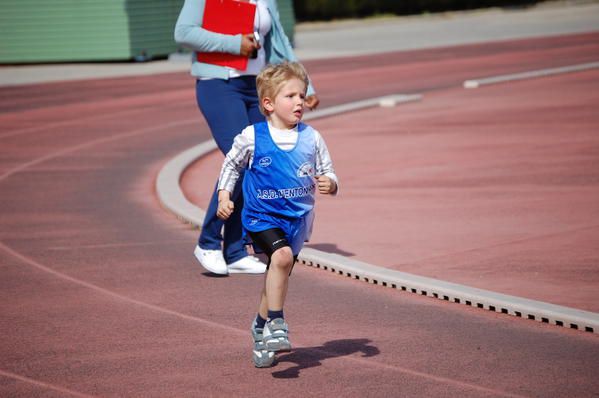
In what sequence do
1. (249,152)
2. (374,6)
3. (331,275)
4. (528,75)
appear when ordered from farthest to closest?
(374,6) → (528,75) → (331,275) → (249,152)

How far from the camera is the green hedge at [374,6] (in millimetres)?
45938

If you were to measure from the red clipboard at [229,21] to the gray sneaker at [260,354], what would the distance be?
272 cm

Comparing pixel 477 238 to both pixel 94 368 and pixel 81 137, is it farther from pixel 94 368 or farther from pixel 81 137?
pixel 81 137

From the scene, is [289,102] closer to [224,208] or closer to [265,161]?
[265,161]

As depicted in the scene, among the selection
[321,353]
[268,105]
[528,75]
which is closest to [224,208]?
[268,105]

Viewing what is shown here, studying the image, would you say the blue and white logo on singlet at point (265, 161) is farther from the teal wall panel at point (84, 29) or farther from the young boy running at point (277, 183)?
the teal wall panel at point (84, 29)

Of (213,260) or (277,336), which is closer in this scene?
(277,336)

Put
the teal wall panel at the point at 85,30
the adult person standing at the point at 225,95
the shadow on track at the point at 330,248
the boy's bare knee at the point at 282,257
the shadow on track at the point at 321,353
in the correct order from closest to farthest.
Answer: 1. the boy's bare knee at the point at 282,257
2. the shadow on track at the point at 321,353
3. the adult person standing at the point at 225,95
4. the shadow on track at the point at 330,248
5. the teal wall panel at the point at 85,30

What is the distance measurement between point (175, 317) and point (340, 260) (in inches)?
59.7

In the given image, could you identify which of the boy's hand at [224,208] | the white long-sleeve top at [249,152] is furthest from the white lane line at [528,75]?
the boy's hand at [224,208]

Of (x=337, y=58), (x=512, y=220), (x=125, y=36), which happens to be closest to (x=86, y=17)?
(x=125, y=36)

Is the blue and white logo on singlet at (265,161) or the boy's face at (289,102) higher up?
the boy's face at (289,102)

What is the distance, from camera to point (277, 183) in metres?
5.80

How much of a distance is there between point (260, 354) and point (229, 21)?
3.02 metres
